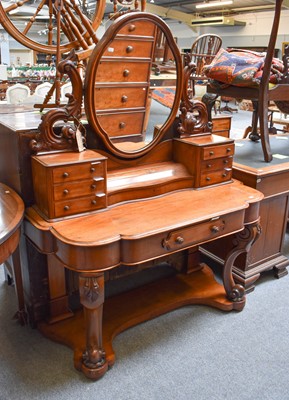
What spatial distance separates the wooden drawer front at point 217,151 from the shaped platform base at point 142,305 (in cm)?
83

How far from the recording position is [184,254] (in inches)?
96.3

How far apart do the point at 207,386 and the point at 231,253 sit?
714 mm

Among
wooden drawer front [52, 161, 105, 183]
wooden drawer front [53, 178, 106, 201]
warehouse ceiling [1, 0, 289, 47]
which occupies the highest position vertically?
warehouse ceiling [1, 0, 289, 47]

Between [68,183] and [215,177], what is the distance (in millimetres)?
836

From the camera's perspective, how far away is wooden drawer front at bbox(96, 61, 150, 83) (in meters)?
1.64

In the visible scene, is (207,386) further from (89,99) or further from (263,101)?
(263,101)

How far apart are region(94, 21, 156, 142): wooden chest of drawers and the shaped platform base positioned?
930mm

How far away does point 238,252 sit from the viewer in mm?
2092

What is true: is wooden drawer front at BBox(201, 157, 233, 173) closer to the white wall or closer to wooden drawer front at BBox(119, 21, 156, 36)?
wooden drawer front at BBox(119, 21, 156, 36)

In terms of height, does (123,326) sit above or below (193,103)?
below

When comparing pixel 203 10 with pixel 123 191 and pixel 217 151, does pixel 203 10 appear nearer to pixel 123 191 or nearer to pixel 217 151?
pixel 217 151

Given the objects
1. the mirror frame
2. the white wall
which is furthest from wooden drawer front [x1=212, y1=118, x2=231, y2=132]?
the white wall

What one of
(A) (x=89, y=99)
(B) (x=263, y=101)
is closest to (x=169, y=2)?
(B) (x=263, y=101)

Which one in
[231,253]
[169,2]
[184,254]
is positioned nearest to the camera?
[231,253]
